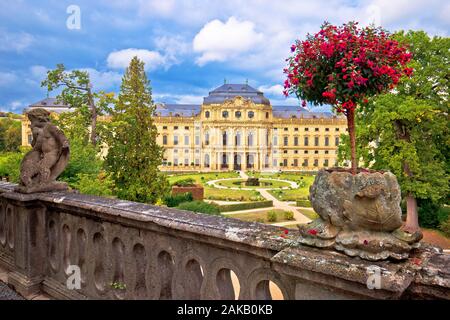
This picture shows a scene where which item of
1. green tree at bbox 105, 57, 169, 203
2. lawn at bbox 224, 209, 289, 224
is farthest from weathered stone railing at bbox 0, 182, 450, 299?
lawn at bbox 224, 209, 289, 224

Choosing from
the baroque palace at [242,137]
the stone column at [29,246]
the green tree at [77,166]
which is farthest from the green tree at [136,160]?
the baroque palace at [242,137]

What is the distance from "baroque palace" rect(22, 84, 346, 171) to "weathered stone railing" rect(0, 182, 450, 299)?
57925 mm

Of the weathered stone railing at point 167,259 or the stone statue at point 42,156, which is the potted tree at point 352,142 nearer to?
the weathered stone railing at point 167,259

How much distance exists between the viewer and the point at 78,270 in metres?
3.62

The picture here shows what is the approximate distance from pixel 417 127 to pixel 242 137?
47.3 meters

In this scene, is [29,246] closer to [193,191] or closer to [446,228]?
[446,228]

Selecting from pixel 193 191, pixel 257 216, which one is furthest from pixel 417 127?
pixel 193 191

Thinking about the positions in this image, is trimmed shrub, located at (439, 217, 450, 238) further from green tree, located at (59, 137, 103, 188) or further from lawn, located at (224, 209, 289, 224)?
green tree, located at (59, 137, 103, 188)

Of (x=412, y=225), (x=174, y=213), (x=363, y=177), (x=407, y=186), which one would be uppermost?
(x=363, y=177)

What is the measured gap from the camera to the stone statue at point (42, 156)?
14.1 ft

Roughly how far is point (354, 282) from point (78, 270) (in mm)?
2922

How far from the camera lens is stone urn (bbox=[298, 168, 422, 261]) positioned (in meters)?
1.79
